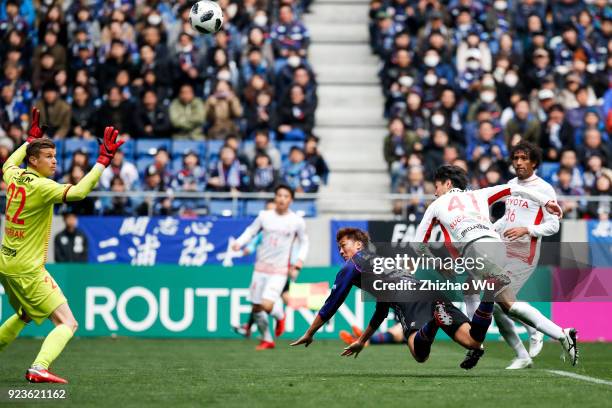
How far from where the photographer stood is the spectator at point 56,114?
22.7m

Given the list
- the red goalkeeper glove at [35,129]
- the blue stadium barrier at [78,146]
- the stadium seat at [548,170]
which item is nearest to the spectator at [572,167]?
the stadium seat at [548,170]

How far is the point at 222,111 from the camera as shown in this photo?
22.6 meters

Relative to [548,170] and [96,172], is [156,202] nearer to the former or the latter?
[548,170]

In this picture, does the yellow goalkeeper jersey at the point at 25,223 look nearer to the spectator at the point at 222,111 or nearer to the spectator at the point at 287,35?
the spectator at the point at 222,111

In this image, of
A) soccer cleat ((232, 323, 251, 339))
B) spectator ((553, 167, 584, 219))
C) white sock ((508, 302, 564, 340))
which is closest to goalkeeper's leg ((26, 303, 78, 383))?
white sock ((508, 302, 564, 340))

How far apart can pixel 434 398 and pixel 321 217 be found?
11783mm

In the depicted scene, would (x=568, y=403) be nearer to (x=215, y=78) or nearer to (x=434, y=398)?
(x=434, y=398)

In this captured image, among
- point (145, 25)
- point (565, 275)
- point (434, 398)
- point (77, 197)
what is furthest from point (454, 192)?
point (145, 25)

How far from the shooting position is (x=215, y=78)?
23.5 metres

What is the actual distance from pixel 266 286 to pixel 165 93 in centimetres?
665

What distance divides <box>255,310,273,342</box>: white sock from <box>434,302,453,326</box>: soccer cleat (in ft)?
21.1

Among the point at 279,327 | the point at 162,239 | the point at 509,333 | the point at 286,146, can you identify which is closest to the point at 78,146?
the point at 162,239

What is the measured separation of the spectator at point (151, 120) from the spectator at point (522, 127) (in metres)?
6.41

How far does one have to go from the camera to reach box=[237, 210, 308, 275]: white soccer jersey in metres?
18.0
